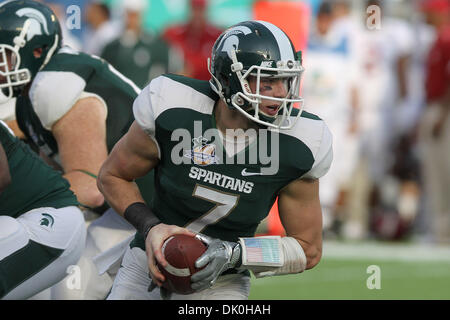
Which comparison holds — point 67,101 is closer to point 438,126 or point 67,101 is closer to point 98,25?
point 438,126

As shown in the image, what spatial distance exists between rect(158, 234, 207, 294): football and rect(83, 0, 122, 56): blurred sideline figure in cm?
743

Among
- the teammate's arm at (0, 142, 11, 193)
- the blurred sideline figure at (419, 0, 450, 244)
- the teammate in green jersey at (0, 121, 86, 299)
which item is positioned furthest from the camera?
the blurred sideline figure at (419, 0, 450, 244)

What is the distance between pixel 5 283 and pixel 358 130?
676cm

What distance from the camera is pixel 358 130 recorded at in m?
10.0

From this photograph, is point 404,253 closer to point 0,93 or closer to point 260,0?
point 260,0

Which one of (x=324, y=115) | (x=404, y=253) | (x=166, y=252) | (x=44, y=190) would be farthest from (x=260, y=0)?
(x=166, y=252)

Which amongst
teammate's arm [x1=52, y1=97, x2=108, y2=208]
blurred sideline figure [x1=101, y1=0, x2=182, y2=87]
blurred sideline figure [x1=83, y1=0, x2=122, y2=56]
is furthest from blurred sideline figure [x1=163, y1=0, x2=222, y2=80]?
teammate's arm [x1=52, y1=97, x2=108, y2=208]

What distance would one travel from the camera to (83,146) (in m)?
4.38

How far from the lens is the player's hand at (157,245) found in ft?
11.1

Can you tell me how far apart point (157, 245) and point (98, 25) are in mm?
7744

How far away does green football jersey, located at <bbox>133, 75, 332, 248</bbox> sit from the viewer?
3.54m

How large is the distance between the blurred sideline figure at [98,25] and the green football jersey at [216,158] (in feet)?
23.3

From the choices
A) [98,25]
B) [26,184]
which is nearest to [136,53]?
[98,25]

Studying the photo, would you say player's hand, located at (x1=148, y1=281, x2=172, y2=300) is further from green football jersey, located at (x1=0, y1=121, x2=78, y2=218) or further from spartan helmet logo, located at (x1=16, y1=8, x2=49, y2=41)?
spartan helmet logo, located at (x1=16, y1=8, x2=49, y2=41)
